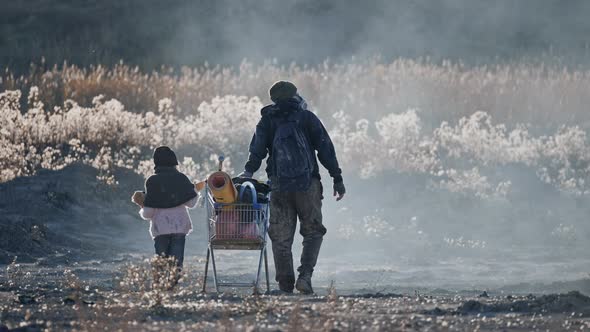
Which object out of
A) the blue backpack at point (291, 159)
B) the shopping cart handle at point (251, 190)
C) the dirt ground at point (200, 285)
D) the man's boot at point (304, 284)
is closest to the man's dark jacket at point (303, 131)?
the blue backpack at point (291, 159)

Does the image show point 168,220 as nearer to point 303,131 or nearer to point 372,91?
point 303,131

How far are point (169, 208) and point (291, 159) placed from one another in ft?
4.04

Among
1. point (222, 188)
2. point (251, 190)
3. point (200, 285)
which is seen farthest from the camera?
point (200, 285)

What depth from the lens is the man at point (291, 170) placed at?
13.3 meters

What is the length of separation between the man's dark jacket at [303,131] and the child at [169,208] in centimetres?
66

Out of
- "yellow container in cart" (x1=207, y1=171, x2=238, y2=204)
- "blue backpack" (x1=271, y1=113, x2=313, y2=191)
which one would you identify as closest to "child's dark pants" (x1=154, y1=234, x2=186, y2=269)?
"yellow container in cart" (x1=207, y1=171, x2=238, y2=204)

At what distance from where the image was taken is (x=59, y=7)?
179 ft

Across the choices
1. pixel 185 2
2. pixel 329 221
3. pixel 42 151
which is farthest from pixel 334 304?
pixel 185 2

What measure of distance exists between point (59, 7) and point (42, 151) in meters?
29.5

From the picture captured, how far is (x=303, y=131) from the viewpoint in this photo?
44.2 ft

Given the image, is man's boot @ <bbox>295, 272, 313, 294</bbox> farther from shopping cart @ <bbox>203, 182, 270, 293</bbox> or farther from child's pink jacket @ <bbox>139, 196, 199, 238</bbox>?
child's pink jacket @ <bbox>139, 196, 199, 238</bbox>

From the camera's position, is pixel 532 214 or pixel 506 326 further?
pixel 532 214

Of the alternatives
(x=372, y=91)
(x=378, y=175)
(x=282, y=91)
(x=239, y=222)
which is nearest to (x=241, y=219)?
(x=239, y=222)

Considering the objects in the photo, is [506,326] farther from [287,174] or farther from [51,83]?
[51,83]
